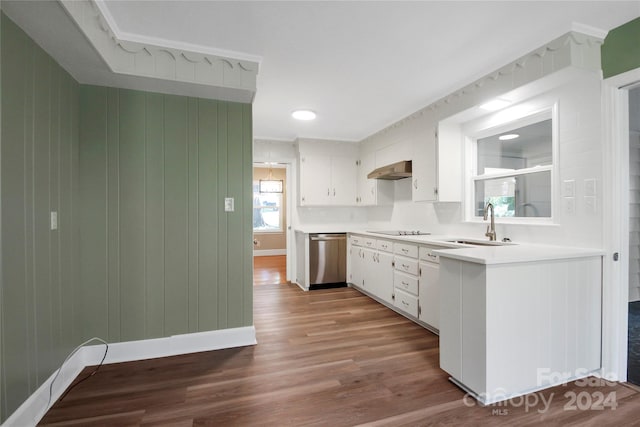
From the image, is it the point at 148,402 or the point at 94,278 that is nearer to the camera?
the point at 148,402

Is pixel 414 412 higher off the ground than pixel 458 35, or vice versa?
pixel 458 35

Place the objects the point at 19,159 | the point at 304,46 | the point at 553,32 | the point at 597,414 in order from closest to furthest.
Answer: the point at 19,159, the point at 597,414, the point at 553,32, the point at 304,46

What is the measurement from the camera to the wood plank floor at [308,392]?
172cm

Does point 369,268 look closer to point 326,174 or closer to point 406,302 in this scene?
point 406,302

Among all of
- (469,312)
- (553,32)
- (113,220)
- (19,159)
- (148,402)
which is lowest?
(148,402)

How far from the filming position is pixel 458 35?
2135 millimetres

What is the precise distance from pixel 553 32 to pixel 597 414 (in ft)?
7.94

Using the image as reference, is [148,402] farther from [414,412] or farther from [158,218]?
[414,412]

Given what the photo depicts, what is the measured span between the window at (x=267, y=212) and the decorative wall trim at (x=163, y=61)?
615 centimetres

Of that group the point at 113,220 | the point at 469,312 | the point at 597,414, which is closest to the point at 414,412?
the point at 469,312

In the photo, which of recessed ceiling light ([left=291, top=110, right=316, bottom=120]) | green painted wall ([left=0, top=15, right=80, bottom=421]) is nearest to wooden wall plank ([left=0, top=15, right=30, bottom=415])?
Answer: green painted wall ([left=0, top=15, right=80, bottom=421])

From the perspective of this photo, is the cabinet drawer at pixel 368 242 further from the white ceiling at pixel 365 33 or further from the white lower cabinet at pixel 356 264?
the white ceiling at pixel 365 33

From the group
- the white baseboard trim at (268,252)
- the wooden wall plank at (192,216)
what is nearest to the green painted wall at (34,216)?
the wooden wall plank at (192,216)

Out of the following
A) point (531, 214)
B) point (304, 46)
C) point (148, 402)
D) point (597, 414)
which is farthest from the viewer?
point (531, 214)
